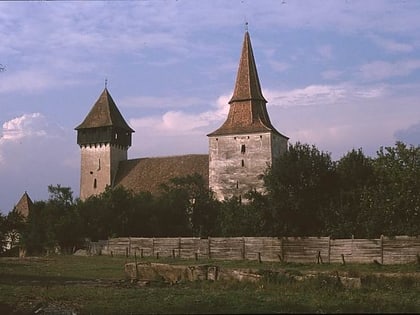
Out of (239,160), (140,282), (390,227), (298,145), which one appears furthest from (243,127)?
(140,282)

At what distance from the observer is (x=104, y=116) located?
73.9 m

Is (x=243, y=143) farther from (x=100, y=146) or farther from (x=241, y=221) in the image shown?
(x=241, y=221)

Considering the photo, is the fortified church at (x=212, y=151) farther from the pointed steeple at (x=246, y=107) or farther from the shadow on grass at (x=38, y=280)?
the shadow on grass at (x=38, y=280)

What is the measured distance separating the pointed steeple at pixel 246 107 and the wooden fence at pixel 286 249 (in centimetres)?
2413

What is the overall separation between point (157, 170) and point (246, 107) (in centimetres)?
1430

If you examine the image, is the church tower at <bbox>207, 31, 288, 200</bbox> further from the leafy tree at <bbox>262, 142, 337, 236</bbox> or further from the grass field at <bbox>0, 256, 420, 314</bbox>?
the grass field at <bbox>0, 256, 420, 314</bbox>

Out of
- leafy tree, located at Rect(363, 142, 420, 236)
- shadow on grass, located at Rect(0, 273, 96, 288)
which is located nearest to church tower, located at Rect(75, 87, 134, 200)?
leafy tree, located at Rect(363, 142, 420, 236)

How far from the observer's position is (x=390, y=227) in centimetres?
3341

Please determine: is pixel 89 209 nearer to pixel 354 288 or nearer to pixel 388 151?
pixel 388 151

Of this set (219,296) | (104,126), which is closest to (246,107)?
(104,126)

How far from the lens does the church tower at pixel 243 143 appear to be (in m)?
60.8

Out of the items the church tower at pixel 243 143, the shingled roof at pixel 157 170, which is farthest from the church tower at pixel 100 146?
the church tower at pixel 243 143

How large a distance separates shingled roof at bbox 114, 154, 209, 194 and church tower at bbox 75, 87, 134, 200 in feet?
6.42

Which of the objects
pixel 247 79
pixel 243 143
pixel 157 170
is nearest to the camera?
pixel 243 143
